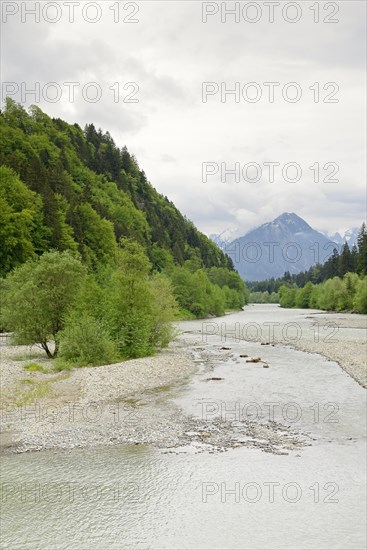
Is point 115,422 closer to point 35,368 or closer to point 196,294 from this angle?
point 35,368

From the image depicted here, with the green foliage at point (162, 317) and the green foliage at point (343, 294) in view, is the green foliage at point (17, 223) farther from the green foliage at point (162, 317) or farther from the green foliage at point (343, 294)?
the green foliage at point (343, 294)

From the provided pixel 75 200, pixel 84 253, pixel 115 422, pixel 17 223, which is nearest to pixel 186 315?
pixel 84 253

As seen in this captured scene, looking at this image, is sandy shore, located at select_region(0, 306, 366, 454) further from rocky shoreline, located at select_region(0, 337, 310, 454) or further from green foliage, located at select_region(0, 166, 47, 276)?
green foliage, located at select_region(0, 166, 47, 276)

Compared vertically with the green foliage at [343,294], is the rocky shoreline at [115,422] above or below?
below

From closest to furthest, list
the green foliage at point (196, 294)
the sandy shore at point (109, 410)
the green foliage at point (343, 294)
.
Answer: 1. the sandy shore at point (109, 410)
2. the green foliage at point (343, 294)
3. the green foliage at point (196, 294)

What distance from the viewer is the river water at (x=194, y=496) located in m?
12.1

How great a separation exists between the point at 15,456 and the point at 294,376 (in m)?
21.6

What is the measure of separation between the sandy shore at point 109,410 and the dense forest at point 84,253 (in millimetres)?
3419

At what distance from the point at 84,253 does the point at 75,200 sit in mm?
17303

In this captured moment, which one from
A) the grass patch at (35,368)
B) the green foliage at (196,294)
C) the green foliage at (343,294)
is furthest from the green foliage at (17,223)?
the green foliage at (343,294)

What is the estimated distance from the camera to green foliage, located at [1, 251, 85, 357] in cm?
3859

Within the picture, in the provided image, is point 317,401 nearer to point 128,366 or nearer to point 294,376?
point 294,376

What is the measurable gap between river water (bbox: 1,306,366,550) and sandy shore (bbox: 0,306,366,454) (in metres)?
1.09

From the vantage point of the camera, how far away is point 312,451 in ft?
59.1
